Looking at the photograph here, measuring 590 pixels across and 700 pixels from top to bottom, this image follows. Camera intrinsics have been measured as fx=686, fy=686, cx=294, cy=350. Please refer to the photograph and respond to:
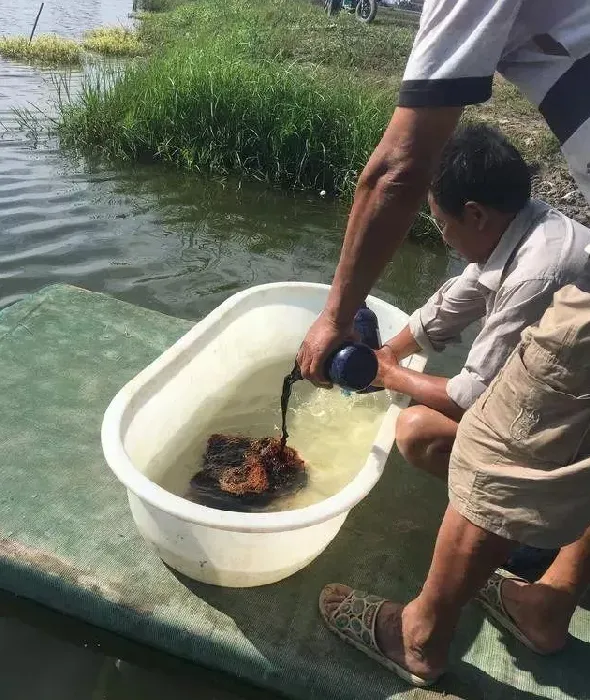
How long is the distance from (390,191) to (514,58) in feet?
1.16

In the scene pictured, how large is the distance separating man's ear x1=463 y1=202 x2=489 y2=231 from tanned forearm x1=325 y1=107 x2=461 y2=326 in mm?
429

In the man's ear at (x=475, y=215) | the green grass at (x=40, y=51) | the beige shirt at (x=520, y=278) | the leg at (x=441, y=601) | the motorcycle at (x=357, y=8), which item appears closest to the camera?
the leg at (x=441, y=601)

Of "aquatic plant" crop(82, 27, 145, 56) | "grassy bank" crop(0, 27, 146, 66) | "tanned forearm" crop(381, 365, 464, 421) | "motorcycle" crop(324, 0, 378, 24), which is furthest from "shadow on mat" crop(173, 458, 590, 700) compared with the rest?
"motorcycle" crop(324, 0, 378, 24)

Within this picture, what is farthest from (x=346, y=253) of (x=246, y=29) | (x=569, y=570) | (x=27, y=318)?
(x=246, y=29)

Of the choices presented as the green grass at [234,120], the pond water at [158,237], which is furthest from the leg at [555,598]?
the green grass at [234,120]

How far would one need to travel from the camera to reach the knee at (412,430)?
1.98 meters

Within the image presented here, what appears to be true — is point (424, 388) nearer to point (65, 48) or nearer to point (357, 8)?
point (65, 48)

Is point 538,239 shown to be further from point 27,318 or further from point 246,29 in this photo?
point 246,29

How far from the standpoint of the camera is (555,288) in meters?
1.61

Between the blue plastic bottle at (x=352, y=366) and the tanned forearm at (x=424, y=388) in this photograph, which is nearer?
the blue plastic bottle at (x=352, y=366)

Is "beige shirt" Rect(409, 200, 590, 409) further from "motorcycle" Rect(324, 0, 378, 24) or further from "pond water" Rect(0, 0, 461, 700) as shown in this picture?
"motorcycle" Rect(324, 0, 378, 24)

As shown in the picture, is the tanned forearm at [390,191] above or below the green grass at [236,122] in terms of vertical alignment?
above

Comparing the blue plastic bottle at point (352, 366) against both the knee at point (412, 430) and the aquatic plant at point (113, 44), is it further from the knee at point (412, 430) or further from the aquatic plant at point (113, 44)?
the aquatic plant at point (113, 44)

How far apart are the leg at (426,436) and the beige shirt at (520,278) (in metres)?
0.12
